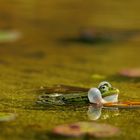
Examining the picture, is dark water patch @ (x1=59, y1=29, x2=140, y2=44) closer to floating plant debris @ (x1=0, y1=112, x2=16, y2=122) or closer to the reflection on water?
the reflection on water

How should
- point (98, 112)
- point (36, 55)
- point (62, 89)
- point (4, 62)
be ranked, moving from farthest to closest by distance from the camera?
1. point (36, 55)
2. point (4, 62)
3. point (62, 89)
4. point (98, 112)

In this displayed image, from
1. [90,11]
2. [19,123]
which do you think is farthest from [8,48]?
[19,123]

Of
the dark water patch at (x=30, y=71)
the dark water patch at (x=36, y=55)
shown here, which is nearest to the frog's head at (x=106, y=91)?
the dark water patch at (x=30, y=71)

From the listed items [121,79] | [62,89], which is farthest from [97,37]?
[62,89]

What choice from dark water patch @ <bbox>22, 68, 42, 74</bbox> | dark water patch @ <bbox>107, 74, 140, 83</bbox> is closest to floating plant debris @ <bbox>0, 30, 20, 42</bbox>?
dark water patch @ <bbox>22, 68, 42, 74</bbox>

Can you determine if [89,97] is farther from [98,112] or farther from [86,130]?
[86,130]
